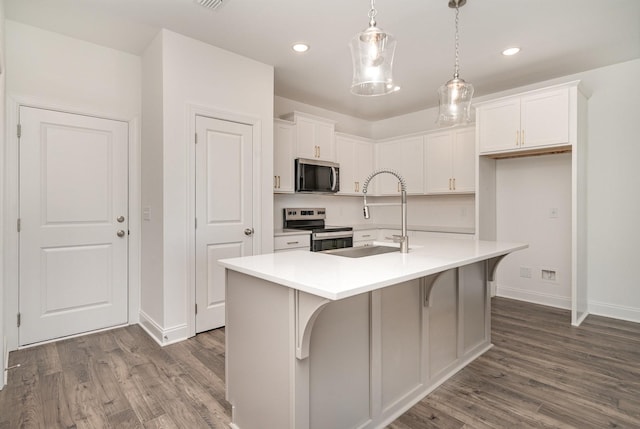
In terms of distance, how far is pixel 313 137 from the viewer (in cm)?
452

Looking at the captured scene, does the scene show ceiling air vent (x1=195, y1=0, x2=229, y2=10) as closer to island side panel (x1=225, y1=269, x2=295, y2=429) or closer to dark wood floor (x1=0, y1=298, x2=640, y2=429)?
island side panel (x1=225, y1=269, x2=295, y2=429)

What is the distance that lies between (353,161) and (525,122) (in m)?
2.30

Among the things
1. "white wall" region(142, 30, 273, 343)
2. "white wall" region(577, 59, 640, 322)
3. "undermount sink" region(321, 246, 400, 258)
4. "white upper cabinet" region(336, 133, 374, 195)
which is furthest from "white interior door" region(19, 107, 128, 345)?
"white wall" region(577, 59, 640, 322)

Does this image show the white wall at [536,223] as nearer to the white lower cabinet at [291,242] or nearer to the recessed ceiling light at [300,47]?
the white lower cabinet at [291,242]

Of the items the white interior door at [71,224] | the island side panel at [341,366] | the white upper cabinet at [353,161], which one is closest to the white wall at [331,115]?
the white upper cabinet at [353,161]

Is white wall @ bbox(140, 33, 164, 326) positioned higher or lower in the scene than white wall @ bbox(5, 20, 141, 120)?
lower

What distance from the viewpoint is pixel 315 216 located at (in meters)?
4.96

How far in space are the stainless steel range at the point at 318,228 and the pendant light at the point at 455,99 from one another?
2.22 metres

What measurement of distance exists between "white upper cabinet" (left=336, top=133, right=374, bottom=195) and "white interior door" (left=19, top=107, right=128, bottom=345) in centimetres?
281

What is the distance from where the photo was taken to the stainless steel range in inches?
167

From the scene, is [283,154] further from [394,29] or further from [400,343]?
[400,343]

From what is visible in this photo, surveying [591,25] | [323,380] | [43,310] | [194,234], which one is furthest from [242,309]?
[591,25]

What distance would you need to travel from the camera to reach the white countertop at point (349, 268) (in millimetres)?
1271

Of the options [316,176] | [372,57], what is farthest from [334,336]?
[316,176]
